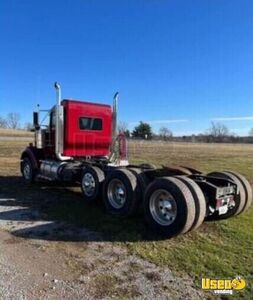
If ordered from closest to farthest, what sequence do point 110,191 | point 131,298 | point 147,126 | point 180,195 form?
point 131,298 → point 180,195 → point 110,191 → point 147,126

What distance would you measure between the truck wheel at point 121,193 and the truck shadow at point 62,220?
202 millimetres

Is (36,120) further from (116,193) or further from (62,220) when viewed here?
(62,220)

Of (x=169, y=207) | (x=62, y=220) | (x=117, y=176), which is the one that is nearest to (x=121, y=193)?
(x=117, y=176)

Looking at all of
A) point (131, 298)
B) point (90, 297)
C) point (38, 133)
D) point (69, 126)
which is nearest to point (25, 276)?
point (90, 297)

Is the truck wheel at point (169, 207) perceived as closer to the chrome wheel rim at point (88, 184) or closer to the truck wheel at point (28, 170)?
the chrome wheel rim at point (88, 184)

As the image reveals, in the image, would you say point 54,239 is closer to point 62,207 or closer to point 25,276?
point 25,276

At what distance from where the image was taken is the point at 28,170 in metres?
12.4

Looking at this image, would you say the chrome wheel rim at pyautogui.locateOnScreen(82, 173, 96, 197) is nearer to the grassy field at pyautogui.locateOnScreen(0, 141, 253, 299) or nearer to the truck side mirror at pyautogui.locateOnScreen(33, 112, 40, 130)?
the grassy field at pyautogui.locateOnScreen(0, 141, 253, 299)

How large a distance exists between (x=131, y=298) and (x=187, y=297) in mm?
647

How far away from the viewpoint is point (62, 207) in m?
8.59

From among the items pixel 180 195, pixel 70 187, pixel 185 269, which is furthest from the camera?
pixel 70 187

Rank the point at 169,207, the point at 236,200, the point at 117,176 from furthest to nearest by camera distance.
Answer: the point at 117,176
the point at 236,200
the point at 169,207

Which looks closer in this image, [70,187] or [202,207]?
[202,207]

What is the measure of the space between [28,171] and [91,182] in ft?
13.3
